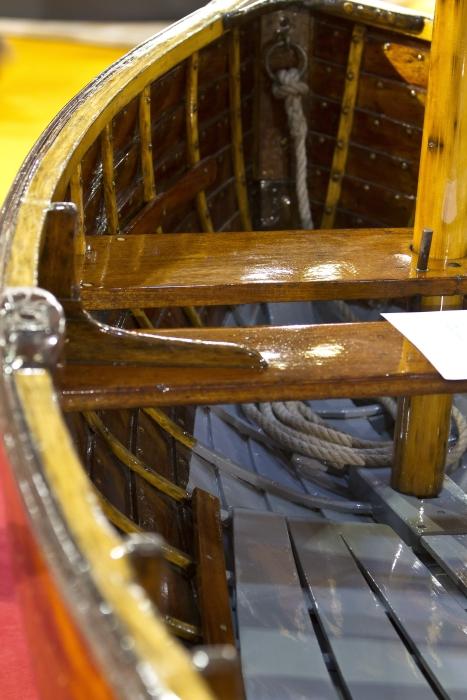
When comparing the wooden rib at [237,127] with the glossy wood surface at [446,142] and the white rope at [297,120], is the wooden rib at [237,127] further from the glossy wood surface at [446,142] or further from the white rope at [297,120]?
the glossy wood surface at [446,142]

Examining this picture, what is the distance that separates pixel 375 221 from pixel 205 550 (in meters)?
1.37

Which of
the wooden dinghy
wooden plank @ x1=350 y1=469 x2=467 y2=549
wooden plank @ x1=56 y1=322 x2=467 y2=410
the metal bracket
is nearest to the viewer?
the wooden dinghy

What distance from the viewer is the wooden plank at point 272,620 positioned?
4.53 feet

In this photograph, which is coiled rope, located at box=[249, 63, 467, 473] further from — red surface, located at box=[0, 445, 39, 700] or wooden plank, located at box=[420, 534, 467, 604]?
red surface, located at box=[0, 445, 39, 700]

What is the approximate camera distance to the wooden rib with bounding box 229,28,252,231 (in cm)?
258

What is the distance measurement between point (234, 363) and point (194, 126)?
1279mm

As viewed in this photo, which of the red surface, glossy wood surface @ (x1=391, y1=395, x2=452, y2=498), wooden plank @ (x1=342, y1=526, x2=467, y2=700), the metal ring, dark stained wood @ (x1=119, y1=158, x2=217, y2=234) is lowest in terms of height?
the red surface

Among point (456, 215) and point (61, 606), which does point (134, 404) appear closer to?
point (61, 606)

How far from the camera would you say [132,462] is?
1694 millimetres

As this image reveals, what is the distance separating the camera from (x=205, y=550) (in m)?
1.63

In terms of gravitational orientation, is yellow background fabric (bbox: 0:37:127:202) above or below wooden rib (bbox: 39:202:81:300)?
above

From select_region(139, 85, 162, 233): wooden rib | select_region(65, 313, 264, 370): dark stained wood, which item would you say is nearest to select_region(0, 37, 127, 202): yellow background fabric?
select_region(139, 85, 162, 233): wooden rib

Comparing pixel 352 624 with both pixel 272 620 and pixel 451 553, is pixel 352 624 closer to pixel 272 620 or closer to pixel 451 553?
pixel 272 620

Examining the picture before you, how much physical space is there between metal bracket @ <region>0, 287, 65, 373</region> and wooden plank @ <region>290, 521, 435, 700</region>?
679mm
